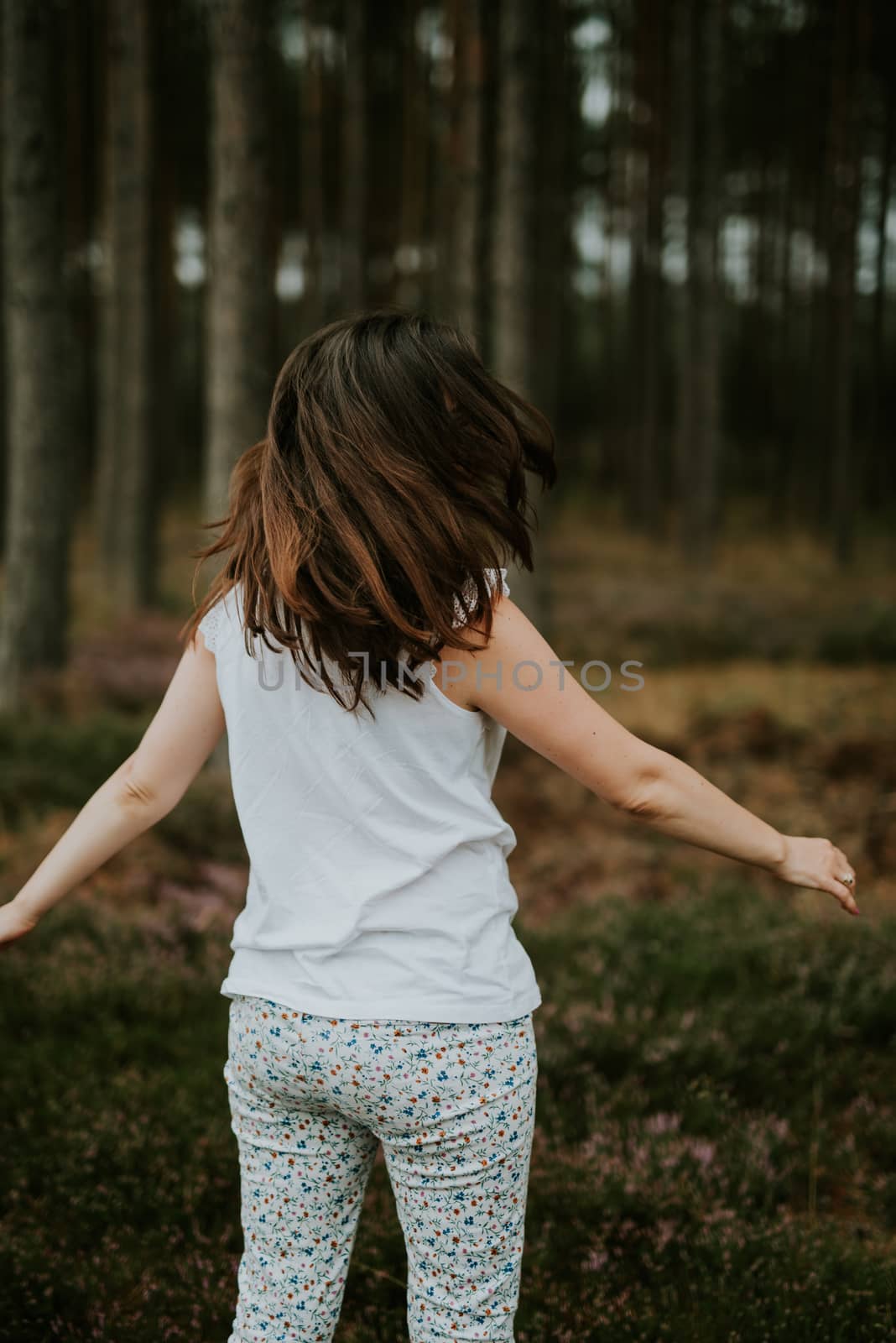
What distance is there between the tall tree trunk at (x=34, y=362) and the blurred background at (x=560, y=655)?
0.10 ft

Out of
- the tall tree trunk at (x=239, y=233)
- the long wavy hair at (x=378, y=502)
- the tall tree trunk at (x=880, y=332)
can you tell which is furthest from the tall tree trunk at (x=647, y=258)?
the long wavy hair at (x=378, y=502)

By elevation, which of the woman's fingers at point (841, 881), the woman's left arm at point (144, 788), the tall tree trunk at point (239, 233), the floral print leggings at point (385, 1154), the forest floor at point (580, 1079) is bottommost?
the forest floor at point (580, 1079)

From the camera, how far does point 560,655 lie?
11.1 metres

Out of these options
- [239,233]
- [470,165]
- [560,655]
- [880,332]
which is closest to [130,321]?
[470,165]

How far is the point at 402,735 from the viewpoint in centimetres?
179

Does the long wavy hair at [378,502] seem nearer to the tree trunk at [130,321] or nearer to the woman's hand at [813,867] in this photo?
the woman's hand at [813,867]

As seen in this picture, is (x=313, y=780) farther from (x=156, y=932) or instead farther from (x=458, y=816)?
(x=156, y=932)

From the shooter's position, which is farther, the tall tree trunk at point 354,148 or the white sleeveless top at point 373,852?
the tall tree trunk at point 354,148

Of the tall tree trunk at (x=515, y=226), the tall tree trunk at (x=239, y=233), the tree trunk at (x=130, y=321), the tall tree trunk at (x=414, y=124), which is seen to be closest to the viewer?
the tall tree trunk at (x=239, y=233)

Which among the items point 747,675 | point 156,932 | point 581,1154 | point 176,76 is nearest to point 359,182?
point 176,76

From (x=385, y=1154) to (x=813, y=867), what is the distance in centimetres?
86

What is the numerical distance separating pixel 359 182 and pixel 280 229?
231 inches

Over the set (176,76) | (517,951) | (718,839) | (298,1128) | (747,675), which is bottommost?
(747,675)

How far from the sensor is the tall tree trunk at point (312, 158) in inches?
669
